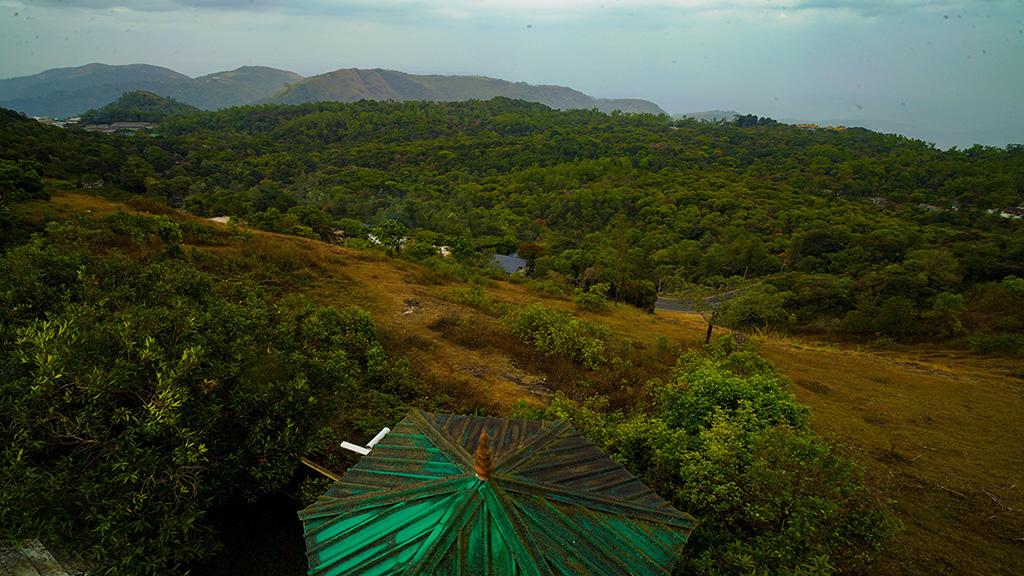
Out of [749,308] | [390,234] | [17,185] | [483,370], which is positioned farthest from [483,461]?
[390,234]

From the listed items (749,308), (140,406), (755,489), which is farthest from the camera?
(749,308)

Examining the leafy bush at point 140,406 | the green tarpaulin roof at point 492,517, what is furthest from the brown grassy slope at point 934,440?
the leafy bush at point 140,406

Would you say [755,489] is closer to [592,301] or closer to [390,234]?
[592,301]

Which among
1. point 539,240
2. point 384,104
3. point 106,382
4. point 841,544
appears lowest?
point 539,240

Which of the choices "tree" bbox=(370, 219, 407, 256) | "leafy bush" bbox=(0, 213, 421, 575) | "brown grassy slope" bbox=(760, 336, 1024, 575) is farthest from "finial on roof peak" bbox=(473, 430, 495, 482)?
"tree" bbox=(370, 219, 407, 256)

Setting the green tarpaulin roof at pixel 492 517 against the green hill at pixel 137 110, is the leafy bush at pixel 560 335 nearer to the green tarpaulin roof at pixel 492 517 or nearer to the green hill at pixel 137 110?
the green tarpaulin roof at pixel 492 517

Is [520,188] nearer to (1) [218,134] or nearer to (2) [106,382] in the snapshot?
(1) [218,134]

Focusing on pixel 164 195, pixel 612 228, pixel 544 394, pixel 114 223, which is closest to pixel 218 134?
pixel 164 195
